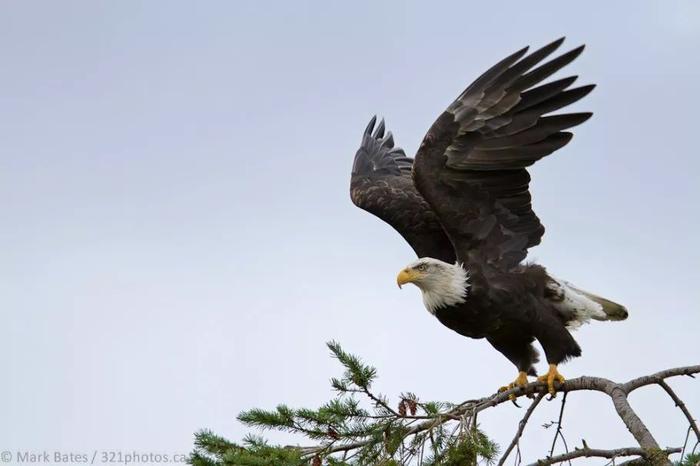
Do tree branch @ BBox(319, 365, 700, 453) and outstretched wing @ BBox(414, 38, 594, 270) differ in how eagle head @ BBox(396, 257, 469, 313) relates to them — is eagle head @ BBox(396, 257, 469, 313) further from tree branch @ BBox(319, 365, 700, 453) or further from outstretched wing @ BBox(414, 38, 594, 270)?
tree branch @ BBox(319, 365, 700, 453)

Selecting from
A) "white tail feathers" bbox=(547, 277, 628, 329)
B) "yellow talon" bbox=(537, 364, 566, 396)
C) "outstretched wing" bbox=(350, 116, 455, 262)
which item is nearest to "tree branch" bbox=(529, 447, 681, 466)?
"yellow talon" bbox=(537, 364, 566, 396)

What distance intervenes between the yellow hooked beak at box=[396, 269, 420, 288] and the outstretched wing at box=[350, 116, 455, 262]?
1166 millimetres

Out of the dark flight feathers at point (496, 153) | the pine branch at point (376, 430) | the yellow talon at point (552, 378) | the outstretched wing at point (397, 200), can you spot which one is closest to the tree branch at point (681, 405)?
the pine branch at point (376, 430)

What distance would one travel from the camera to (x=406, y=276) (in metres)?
7.18

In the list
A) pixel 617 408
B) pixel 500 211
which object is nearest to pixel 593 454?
pixel 617 408

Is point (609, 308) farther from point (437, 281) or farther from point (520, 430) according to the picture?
point (520, 430)

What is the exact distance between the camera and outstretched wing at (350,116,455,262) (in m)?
8.45

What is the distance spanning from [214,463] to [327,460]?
0.63 meters

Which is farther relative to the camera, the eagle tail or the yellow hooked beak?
the eagle tail

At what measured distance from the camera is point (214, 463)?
5.19 metres

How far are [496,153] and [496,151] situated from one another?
0.01m

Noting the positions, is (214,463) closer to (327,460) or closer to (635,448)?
(327,460)

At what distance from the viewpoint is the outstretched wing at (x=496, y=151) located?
6996mm

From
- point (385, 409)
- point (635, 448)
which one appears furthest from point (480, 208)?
point (635, 448)
